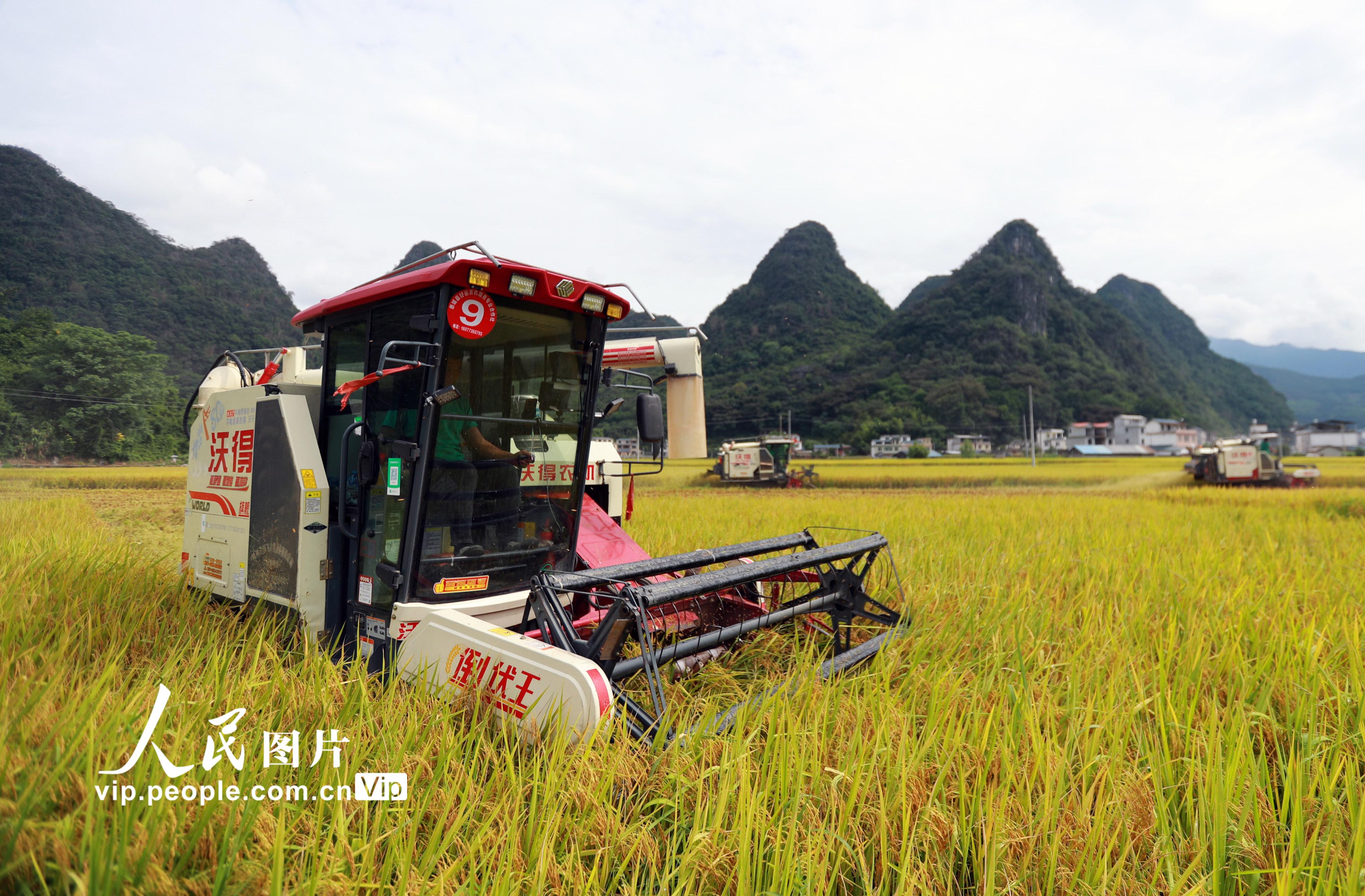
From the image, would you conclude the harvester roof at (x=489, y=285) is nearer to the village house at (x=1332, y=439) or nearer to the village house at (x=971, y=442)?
the village house at (x=971, y=442)

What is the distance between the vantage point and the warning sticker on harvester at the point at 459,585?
305 centimetres

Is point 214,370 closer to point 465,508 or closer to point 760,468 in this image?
point 465,508

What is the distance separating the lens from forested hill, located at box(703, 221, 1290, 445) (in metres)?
59.8

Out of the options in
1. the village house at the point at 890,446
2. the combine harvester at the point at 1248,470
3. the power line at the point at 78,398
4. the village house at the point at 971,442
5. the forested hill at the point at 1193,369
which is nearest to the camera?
the power line at the point at 78,398

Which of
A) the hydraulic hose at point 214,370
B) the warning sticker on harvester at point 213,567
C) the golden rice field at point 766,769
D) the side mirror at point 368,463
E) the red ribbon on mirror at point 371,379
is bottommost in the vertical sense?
the golden rice field at point 766,769

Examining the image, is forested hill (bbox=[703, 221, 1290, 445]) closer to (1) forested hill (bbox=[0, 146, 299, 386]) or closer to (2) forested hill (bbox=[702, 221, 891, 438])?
(2) forested hill (bbox=[702, 221, 891, 438])

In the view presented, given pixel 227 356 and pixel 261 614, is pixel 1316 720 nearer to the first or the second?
pixel 261 614

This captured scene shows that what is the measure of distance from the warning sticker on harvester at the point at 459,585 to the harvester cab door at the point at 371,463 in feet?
0.58

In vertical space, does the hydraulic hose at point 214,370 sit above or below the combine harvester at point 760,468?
above

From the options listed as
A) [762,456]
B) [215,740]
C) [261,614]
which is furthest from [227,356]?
[762,456]

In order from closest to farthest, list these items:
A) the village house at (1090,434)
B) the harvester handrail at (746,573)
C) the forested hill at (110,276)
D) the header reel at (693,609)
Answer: the header reel at (693,609) < the harvester handrail at (746,573) < the forested hill at (110,276) < the village house at (1090,434)

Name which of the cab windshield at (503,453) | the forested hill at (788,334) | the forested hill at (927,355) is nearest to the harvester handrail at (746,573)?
the cab windshield at (503,453)

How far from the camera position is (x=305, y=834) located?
162 cm

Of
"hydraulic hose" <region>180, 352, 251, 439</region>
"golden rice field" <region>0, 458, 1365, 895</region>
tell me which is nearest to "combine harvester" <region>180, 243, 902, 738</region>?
"golden rice field" <region>0, 458, 1365, 895</region>
